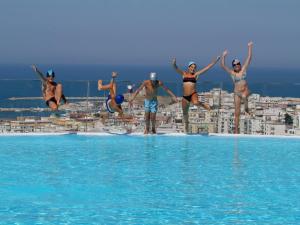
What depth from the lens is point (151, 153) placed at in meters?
12.2

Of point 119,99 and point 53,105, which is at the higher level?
point 119,99

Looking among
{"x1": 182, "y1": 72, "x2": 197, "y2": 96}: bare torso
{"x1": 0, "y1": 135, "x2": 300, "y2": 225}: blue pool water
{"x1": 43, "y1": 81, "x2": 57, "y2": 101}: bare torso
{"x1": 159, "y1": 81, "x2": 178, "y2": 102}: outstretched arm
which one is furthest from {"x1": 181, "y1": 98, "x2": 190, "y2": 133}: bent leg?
{"x1": 43, "y1": 81, "x2": 57, "y2": 101}: bare torso

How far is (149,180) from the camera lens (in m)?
9.80

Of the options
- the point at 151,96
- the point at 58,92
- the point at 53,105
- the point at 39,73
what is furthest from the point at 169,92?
the point at 39,73

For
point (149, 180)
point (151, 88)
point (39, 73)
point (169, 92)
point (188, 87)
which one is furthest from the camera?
point (169, 92)

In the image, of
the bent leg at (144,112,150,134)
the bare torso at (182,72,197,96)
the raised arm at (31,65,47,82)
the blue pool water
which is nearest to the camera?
the blue pool water

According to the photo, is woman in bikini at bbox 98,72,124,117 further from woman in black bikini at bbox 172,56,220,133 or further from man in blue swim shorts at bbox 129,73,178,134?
woman in black bikini at bbox 172,56,220,133

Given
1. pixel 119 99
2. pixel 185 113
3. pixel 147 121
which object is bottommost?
pixel 147 121

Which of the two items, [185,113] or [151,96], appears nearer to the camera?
[151,96]

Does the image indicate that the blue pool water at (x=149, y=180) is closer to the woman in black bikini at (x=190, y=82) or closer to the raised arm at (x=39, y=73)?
the woman in black bikini at (x=190, y=82)

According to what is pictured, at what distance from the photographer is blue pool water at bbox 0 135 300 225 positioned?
7875 millimetres

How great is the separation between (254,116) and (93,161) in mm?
4782

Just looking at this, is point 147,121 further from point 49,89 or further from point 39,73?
point 39,73

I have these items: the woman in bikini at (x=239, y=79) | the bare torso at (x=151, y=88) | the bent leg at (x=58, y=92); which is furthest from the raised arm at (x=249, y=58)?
the bent leg at (x=58, y=92)
